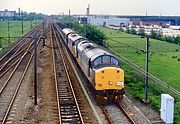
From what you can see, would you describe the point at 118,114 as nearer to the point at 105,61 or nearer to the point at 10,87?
the point at 105,61

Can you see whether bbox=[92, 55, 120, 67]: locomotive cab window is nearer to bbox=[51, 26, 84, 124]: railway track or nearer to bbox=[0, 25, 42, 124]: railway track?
bbox=[51, 26, 84, 124]: railway track

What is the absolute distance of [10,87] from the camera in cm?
2862

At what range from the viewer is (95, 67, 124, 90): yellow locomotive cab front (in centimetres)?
2242

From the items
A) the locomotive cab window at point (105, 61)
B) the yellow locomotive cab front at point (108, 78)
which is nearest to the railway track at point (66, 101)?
the yellow locomotive cab front at point (108, 78)

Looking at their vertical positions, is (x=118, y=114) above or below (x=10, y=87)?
below

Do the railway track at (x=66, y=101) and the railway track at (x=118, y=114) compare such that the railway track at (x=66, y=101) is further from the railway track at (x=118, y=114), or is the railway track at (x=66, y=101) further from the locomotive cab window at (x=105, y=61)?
the locomotive cab window at (x=105, y=61)

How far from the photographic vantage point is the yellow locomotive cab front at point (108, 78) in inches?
883

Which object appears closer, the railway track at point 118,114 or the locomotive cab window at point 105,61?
the railway track at point 118,114

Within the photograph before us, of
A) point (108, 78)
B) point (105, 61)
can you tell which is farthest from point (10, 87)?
point (108, 78)

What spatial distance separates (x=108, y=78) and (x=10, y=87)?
9.92 m

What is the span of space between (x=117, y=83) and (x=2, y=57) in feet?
91.1

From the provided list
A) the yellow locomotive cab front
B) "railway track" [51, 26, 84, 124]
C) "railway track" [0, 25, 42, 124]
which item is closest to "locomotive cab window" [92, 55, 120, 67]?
the yellow locomotive cab front

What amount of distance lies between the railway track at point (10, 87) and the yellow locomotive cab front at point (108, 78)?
5.91 m

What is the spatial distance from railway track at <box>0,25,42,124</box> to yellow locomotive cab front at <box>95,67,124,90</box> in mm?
5907
